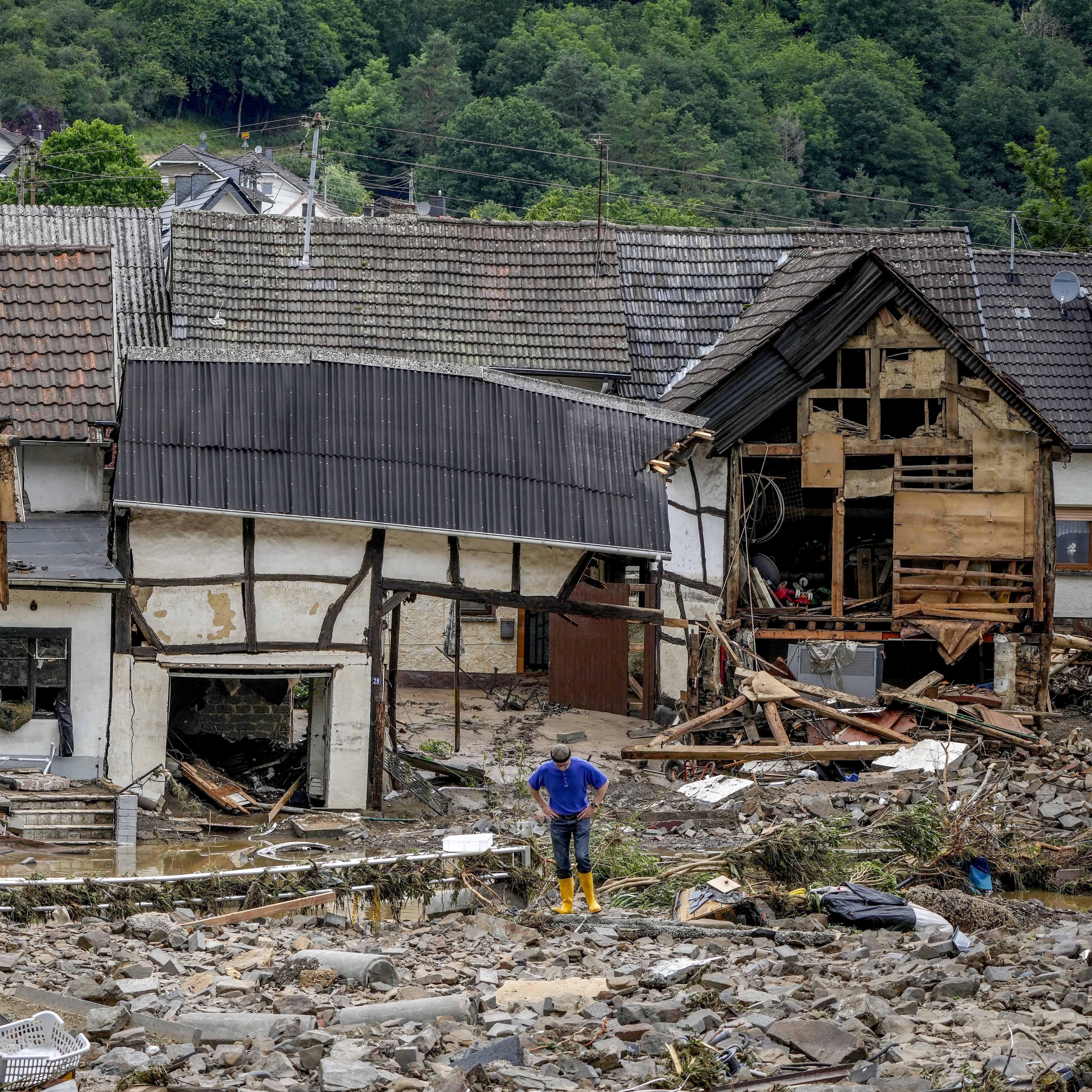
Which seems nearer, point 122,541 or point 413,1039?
point 413,1039

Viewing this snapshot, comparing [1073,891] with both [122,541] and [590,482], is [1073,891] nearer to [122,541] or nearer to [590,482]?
[590,482]

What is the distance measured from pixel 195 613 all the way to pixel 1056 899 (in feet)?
32.6

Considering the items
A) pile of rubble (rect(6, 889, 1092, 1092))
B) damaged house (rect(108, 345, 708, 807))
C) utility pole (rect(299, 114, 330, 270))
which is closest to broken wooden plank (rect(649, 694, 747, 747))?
damaged house (rect(108, 345, 708, 807))

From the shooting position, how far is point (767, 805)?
19797mm

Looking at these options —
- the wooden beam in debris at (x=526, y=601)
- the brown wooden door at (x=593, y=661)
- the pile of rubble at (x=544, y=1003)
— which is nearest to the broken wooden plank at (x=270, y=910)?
the pile of rubble at (x=544, y=1003)

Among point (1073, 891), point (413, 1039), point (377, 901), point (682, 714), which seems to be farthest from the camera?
point (682, 714)

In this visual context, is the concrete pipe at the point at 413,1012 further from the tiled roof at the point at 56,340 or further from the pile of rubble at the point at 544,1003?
the tiled roof at the point at 56,340

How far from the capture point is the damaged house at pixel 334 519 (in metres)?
19.8

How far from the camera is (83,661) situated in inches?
776

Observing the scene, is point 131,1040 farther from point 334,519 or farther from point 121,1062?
point 334,519

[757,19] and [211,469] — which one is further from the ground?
[757,19]

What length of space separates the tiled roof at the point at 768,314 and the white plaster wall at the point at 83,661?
964 centimetres

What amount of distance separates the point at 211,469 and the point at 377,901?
653 cm

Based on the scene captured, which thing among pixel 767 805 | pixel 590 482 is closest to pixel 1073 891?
pixel 767 805
